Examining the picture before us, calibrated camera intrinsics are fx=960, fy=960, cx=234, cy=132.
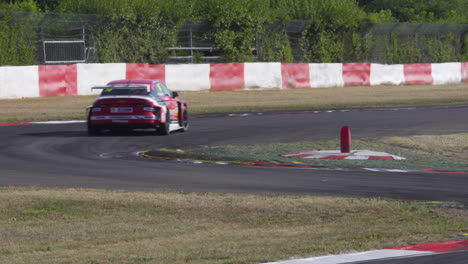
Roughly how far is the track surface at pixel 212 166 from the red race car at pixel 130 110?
32cm

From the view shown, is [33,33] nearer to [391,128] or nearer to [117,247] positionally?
[391,128]

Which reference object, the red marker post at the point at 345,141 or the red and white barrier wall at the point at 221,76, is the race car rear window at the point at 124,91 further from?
the red and white barrier wall at the point at 221,76

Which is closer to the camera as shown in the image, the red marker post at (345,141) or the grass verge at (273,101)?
the red marker post at (345,141)

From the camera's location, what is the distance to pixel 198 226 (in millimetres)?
9484

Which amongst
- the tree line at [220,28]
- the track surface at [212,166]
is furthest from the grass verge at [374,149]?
the tree line at [220,28]

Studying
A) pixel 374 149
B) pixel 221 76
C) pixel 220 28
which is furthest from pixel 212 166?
pixel 220 28

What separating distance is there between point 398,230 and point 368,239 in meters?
0.61

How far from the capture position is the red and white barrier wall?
30.8 meters

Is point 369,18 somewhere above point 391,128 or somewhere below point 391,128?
above

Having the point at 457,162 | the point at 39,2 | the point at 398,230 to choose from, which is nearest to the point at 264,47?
the point at 39,2

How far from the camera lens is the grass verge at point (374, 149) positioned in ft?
51.1

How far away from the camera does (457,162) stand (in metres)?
15.9

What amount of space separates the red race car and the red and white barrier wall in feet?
34.2

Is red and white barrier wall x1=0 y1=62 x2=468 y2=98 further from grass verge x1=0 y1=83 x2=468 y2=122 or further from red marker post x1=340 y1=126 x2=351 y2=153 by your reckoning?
red marker post x1=340 y1=126 x2=351 y2=153
